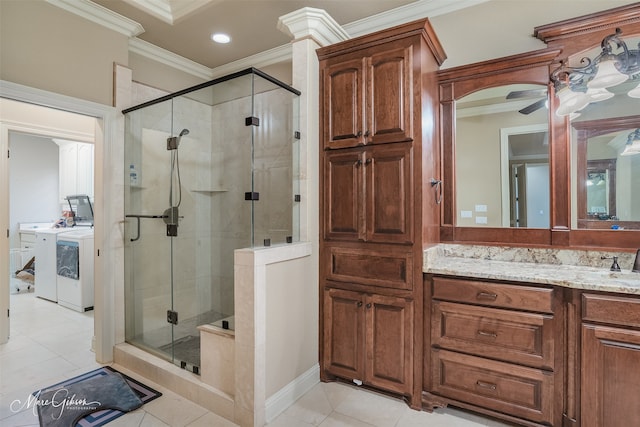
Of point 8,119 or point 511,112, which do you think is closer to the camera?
point 511,112

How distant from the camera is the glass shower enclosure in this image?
93.4 inches

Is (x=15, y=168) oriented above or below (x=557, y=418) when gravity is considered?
above

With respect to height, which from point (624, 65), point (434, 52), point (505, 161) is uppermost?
point (434, 52)

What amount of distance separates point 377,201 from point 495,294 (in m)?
0.89

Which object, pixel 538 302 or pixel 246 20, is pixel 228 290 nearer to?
pixel 538 302

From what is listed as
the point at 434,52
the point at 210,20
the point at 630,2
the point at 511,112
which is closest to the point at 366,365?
the point at 511,112

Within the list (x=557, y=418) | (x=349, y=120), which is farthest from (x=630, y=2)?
(x=557, y=418)

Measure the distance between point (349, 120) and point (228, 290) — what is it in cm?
161

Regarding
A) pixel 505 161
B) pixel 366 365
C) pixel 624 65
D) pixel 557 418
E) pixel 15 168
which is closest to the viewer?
pixel 557 418

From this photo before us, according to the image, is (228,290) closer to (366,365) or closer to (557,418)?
(366,365)

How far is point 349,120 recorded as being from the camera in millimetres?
2186

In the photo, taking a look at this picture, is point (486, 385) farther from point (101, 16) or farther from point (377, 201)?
point (101, 16)

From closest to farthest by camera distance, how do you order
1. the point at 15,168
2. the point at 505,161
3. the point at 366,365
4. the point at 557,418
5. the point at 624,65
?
the point at 557,418 < the point at 624,65 < the point at 366,365 < the point at 505,161 < the point at 15,168

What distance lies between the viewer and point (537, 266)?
1.98m
